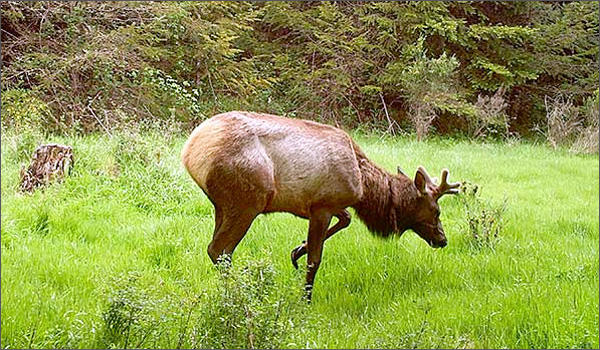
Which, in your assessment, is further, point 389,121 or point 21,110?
point 389,121

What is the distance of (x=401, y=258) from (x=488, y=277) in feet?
1.45

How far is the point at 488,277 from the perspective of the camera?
288 cm

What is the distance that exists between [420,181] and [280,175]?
2.39ft

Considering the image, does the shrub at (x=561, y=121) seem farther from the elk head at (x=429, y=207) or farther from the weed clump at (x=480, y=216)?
the elk head at (x=429, y=207)

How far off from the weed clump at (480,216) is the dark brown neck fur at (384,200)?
1.12ft

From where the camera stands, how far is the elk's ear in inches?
122

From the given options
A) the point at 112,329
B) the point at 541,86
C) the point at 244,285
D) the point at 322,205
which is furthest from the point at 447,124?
the point at 112,329

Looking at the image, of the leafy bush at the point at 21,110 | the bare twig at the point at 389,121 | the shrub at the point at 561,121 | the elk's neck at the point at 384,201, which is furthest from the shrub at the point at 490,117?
the leafy bush at the point at 21,110

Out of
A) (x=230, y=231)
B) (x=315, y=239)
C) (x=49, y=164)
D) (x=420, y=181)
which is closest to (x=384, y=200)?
(x=420, y=181)

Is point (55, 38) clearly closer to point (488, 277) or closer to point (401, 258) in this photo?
point (401, 258)

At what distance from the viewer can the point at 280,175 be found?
275 cm

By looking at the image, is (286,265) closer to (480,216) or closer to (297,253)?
(297,253)

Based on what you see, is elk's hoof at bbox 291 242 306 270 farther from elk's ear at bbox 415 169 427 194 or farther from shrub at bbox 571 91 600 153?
shrub at bbox 571 91 600 153

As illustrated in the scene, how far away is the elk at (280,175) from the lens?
A: 2678 mm
